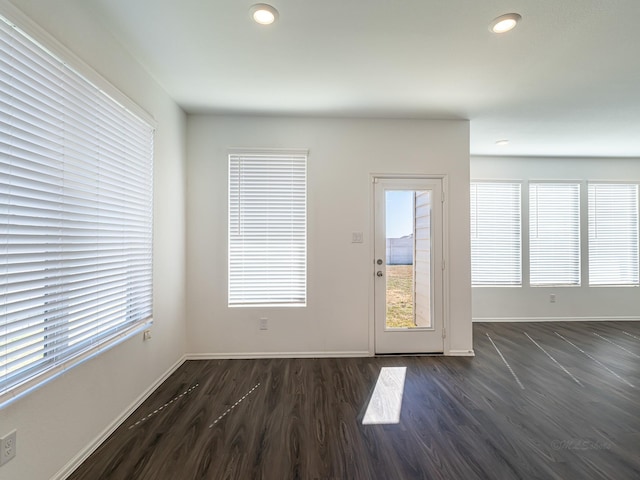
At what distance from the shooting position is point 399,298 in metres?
3.41

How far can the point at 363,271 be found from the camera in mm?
3371

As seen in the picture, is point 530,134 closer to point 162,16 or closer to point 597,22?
point 597,22

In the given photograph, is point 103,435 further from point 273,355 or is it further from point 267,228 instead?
point 267,228

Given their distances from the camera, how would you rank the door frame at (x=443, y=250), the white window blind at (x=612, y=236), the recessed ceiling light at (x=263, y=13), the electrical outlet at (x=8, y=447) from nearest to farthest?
the electrical outlet at (x=8, y=447)
the recessed ceiling light at (x=263, y=13)
the door frame at (x=443, y=250)
the white window blind at (x=612, y=236)

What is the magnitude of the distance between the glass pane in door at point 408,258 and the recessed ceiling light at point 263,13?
83.7 inches

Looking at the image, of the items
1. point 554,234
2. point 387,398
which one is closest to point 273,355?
point 387,398

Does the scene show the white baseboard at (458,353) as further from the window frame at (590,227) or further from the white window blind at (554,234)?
the window frame at (590,227)

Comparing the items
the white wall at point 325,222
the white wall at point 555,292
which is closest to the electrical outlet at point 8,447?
the white wall at point 325,222

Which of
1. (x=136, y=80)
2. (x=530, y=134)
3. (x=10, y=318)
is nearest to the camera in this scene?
(x=10, y=318)

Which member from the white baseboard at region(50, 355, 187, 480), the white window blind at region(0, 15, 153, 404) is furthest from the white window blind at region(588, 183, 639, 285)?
the white window blind at region(0, 15, 153, 404)

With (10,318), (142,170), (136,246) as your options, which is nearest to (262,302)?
(136,246)

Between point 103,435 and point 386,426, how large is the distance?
198 cm

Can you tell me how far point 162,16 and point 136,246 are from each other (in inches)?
65.7

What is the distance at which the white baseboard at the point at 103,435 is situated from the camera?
1634 millimetres
